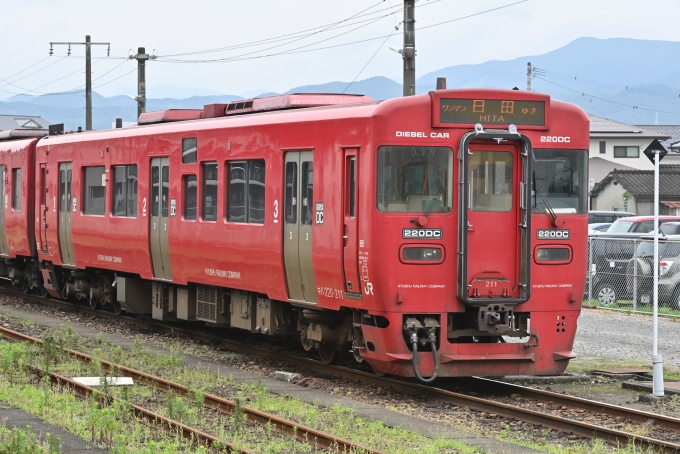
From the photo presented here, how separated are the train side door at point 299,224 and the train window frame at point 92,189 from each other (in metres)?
6.25

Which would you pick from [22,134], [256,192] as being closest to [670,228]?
[256,192]

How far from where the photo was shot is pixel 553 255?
40.5ft

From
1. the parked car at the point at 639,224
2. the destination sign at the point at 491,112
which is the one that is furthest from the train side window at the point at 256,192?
the parked car at the point at 639,224

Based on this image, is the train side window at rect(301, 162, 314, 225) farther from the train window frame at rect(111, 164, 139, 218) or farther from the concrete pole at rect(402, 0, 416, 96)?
the concrete pole at rect(402, 0, 416, 96)

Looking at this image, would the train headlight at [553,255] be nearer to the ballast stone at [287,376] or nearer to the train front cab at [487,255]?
the train front cab at [487,255]

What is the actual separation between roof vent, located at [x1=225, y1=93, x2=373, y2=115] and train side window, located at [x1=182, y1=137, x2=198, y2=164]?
0.75 metres

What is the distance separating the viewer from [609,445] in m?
9.66

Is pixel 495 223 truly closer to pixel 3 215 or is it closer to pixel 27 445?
pixel 27 445

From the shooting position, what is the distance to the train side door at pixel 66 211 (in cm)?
2040

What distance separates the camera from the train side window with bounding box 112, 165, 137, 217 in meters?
17.8

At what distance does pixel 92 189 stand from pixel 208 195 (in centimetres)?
465

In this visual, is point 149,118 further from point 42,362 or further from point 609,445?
point 609,445

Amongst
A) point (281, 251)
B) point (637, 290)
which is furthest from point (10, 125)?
point (281, 251)

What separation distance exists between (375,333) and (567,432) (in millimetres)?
2516
